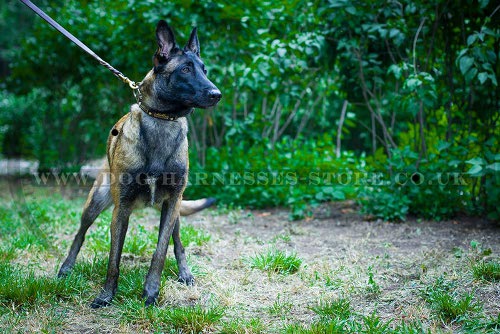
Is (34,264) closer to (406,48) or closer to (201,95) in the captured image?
(201,95)

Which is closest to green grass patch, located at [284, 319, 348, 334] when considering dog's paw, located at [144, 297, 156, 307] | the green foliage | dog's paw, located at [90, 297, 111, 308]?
dog's paw, located at [144, 297, 156, 307]

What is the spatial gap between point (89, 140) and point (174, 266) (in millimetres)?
5517

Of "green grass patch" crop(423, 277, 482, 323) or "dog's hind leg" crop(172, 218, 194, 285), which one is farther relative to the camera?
"dog's hind leg" crop(172, 218, 194, 285)

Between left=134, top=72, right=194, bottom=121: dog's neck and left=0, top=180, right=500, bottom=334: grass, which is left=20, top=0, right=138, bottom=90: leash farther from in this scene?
left=0, top=180, right=500, bottom=334: grass

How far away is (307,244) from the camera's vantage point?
4.53 m

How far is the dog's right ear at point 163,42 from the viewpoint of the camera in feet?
10.3

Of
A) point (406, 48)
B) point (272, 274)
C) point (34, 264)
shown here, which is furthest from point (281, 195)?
point (34, 264)

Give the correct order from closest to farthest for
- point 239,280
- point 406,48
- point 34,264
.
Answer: point 239,280, point 34,264, point 406,48

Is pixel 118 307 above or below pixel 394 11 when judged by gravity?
below

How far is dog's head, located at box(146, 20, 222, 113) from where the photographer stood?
3094mm

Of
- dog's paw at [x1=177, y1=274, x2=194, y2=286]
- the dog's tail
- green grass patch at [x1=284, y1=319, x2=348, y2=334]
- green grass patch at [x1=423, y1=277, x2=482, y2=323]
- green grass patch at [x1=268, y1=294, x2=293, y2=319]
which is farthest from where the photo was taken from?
the dog's tail

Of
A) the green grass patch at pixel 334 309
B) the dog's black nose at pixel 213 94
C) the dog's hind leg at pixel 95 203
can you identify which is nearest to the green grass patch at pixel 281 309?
the green grass patch at pixel 334 309

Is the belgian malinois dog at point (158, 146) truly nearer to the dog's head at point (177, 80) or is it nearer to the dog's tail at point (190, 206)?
the dog's head at point (177, 80)

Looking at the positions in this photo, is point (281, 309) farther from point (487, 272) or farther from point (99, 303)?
point (487, 272)
